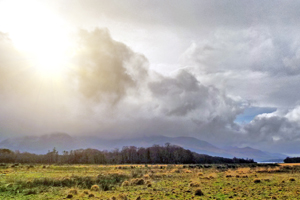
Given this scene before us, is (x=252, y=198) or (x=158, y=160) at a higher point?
(x=252, y=198)

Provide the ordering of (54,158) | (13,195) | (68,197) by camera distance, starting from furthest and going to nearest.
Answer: (54,158) < (13,195) < (68,197)

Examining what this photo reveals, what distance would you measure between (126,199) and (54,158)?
167 meters

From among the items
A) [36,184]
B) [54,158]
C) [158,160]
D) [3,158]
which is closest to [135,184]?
[36,184]

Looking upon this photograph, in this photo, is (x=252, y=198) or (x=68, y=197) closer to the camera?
(x=252, y=198)

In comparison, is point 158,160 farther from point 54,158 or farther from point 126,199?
point 126,199

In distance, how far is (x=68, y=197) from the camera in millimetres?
16875

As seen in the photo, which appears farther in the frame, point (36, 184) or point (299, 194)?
point (36, 184)

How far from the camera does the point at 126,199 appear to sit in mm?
15562

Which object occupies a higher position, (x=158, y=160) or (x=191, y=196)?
(x=191, y=196)

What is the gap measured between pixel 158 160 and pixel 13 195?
13587cm

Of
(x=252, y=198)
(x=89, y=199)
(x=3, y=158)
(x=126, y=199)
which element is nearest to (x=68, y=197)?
(x=89, y=199)

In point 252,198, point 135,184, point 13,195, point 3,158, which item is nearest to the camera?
point 252,198

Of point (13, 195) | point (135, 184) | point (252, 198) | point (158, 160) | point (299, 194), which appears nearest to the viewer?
point (252, 198)

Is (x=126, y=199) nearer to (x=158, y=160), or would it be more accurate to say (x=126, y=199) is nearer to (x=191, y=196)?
(x=191, y=196)
